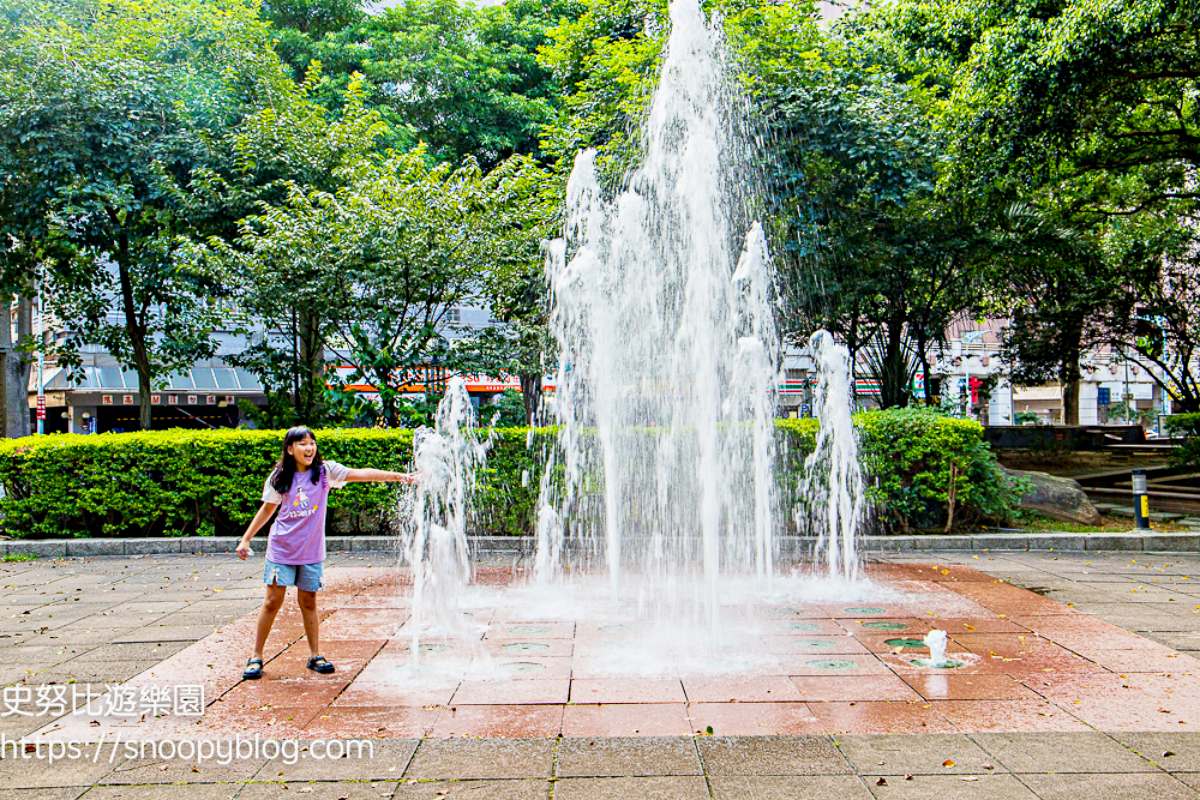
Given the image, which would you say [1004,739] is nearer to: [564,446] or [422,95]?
[564,446]

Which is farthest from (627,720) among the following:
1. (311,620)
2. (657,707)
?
(311,620)

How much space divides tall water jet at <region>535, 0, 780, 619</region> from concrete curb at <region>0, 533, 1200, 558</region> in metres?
0.59

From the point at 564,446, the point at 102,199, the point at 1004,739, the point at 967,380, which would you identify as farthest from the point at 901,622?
the point at 967,380

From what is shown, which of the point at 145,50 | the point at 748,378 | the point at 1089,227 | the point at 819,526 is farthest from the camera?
the point at 1089,227

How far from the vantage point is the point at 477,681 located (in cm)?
529

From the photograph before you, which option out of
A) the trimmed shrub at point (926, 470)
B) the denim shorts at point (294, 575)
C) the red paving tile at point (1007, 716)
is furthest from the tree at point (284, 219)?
the red paving tile at point (1007, 716)

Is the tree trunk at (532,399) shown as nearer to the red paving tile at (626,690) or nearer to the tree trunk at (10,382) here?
the tree trunk at (10,382)

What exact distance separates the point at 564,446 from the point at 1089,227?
491 inches

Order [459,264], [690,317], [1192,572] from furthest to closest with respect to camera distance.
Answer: [459,264]
[1192,572]
[690,317]

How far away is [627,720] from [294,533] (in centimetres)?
230

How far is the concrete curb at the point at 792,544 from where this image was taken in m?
10.8

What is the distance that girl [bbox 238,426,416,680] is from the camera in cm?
538

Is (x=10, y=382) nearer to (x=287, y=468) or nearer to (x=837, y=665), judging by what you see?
(x=287, y=468)

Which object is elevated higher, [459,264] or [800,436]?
[459,264]
